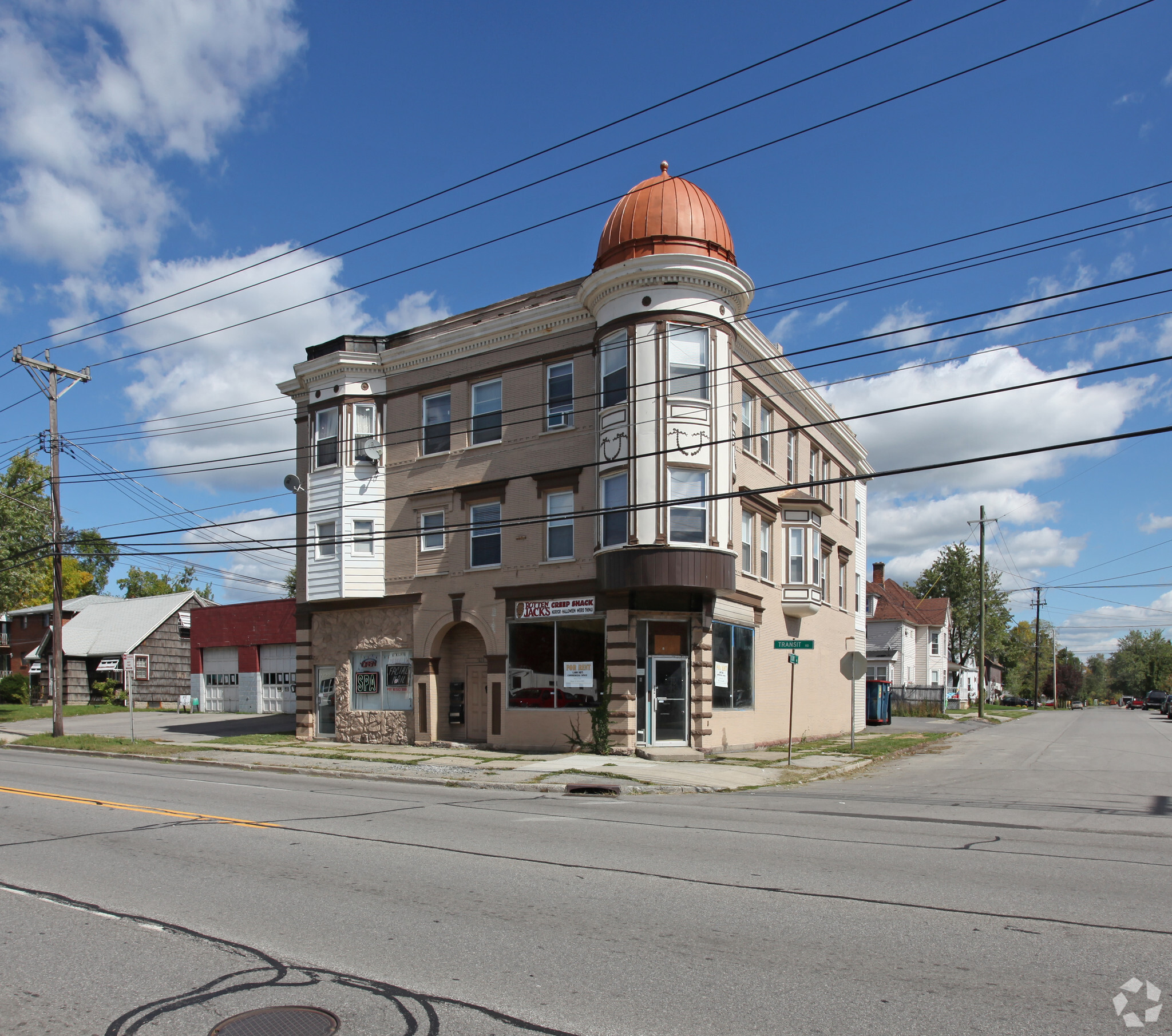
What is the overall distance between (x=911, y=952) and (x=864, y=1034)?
1.58 m

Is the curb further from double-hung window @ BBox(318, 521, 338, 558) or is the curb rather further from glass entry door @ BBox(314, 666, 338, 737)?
double-hung window @ BBox(318, 521, 338, 558)

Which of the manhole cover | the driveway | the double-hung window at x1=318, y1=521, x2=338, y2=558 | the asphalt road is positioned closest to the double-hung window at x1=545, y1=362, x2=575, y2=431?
the double-hung window at x1=318, y1=521, x2=338, y2=558

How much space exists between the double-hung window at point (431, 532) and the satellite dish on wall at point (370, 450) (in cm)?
248

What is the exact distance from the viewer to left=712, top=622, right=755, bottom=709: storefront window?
2389cm

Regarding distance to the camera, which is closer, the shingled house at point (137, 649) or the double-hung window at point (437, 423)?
the double-hung window at point (437, 423)

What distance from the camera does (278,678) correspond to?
139 ft

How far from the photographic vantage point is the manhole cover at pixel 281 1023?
4.89 metres

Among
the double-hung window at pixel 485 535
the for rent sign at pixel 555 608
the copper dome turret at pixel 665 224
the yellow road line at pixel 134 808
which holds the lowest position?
the yellow road line at pixel 134 808

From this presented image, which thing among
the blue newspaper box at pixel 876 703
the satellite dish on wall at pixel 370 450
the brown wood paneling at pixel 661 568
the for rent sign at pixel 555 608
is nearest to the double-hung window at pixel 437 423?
the satellite dish on wall at pixel 370 450

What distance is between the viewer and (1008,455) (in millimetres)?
13828

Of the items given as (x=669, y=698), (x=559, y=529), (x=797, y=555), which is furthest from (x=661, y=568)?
(x=797, y=555)

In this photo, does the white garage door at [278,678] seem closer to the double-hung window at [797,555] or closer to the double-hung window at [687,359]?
the double-hung window at [797,555]

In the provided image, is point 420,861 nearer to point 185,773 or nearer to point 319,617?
point 185,773

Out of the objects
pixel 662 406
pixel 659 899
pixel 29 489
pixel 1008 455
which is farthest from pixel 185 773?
pixel 29 489
